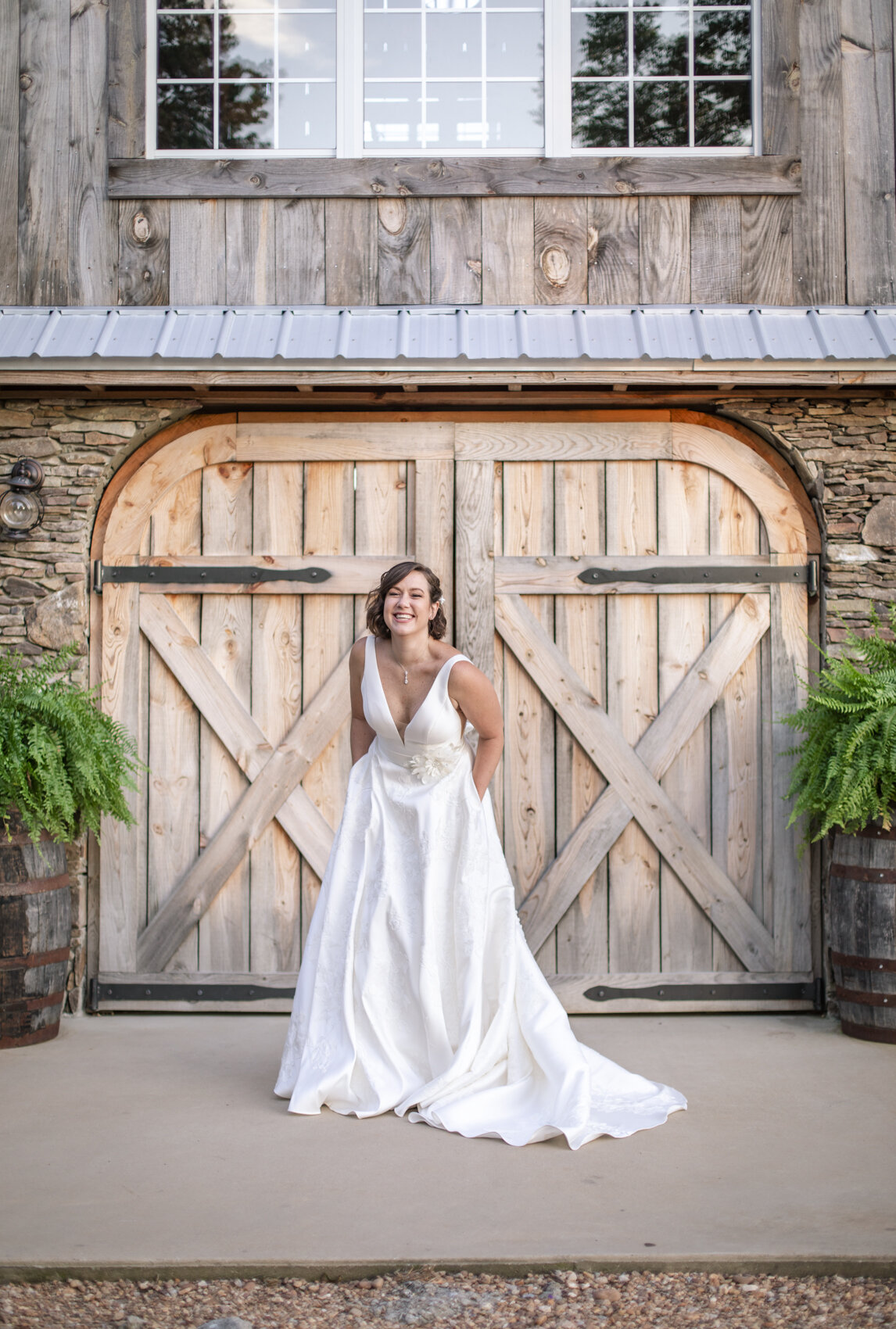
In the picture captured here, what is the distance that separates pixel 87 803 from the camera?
4.58 metres

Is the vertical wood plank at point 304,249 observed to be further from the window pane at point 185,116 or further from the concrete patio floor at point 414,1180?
the concrete patio floor at point 414,1180

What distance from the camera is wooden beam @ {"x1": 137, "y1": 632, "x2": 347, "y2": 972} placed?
500 cm

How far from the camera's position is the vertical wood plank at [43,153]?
5082 mm

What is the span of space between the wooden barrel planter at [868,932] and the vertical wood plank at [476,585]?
1.67 metres

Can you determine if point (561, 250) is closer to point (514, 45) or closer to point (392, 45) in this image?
point (514, 45)

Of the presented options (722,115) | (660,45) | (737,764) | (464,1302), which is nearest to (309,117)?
(660,45)

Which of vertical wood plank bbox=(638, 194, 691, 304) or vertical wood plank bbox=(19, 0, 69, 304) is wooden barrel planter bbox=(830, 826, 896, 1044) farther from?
vertical wood plank bbox=(19, 0, 69, 304)

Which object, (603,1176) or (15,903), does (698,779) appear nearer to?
(603,1176)

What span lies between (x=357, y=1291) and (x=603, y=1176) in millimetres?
845

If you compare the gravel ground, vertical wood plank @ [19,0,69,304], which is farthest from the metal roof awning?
the gravel ground

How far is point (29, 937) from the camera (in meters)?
4.38

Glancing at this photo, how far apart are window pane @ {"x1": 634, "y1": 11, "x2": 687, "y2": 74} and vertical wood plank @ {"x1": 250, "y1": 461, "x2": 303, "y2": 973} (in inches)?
94.9

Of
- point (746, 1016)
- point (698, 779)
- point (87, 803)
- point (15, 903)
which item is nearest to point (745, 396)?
point (698, 779)

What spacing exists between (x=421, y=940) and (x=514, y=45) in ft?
13.0
